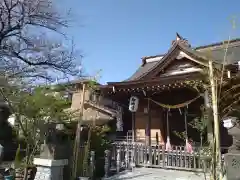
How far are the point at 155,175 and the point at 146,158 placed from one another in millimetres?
1386

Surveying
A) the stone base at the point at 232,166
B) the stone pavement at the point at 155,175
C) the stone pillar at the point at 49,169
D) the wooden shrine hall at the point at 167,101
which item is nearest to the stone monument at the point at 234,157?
the stone base at the point at 232,166

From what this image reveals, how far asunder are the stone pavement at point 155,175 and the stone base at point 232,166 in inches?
74.1

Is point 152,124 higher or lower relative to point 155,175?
higher

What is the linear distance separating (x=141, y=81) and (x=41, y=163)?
230 inches

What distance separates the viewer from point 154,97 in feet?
43.7

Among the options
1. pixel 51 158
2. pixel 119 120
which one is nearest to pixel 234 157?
pixel 51 158

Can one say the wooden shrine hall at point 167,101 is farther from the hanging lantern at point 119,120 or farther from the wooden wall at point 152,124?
the hanging lantern at point 119,120

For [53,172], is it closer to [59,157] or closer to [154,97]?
[59,157]

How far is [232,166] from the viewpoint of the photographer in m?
5.93

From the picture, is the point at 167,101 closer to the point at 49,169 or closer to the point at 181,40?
the point at 181,40

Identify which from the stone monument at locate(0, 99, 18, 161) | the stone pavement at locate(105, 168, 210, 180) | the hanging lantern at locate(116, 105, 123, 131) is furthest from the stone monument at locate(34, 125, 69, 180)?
the hanging lantern at locate(116, 105, 123, 131)

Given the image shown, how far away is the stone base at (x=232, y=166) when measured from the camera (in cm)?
582

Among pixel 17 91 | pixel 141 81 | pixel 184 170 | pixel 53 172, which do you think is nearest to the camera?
pixel 53 172

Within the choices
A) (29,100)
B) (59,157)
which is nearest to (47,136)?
(59,157)
